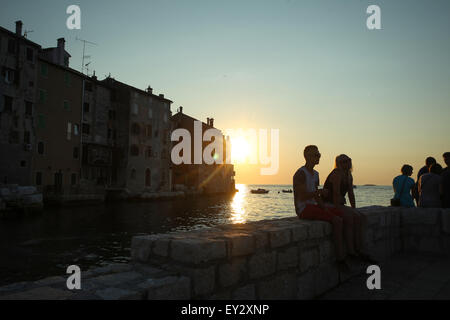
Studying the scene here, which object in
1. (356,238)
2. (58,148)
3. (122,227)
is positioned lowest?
(122,227)

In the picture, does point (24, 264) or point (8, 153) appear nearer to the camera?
point (24, 264)

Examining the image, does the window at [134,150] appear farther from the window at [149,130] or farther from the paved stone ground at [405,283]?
the paved stone ground at [405,283]

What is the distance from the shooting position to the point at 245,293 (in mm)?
3406

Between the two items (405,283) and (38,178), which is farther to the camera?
(38,178)

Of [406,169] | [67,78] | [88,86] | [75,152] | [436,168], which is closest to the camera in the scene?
[436,168]

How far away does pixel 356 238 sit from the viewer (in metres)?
5.23

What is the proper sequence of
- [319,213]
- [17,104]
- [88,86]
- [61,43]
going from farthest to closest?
[88,86]
[61,43]
[17,104]
[319,213]

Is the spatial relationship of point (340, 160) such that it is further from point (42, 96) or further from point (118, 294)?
point (42, 96)

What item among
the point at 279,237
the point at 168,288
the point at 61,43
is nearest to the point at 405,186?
the point at 279,237

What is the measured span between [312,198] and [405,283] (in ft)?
5.67

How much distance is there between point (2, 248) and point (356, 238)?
16.6m

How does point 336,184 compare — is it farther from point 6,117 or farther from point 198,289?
point 6,117

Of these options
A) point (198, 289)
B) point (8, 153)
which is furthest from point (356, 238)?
point (8, 153)

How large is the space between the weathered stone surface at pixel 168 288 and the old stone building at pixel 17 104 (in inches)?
1376
